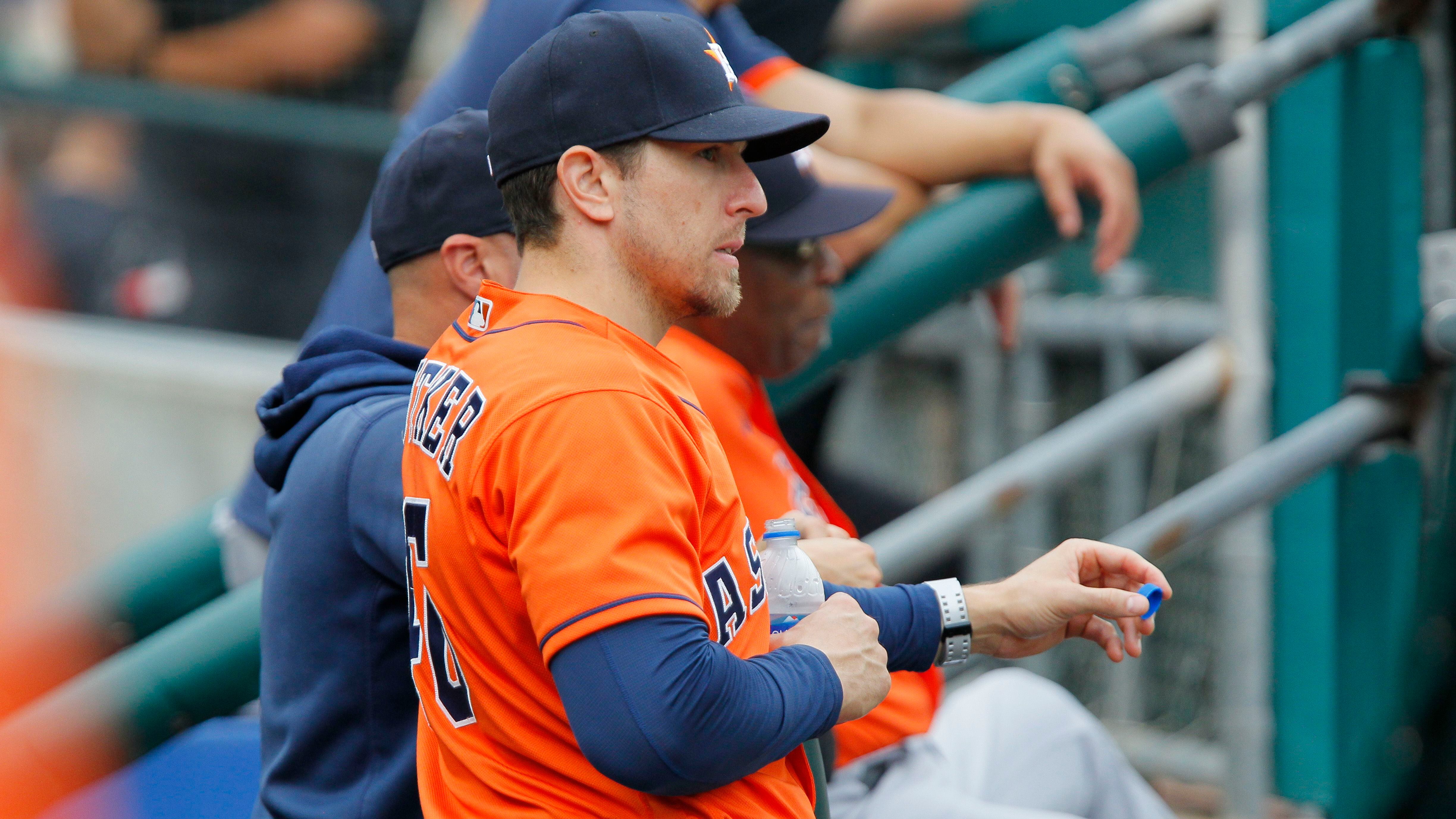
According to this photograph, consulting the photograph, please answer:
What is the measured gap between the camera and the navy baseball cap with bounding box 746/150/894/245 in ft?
6.35

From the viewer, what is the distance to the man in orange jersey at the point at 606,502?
3.69 ft

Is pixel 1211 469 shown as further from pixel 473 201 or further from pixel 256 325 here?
pixel 256 325

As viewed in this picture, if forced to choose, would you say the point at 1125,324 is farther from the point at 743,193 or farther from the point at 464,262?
the point at 743,193

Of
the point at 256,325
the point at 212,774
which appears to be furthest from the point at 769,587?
the point at 256,325

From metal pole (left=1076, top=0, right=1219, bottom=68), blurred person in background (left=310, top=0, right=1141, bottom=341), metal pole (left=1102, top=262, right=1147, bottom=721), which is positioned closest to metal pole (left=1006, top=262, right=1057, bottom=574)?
metal pole (left=1102, top=262, right=1147, bottom=721)

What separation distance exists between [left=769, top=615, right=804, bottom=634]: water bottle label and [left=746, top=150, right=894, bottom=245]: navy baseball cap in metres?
0.66

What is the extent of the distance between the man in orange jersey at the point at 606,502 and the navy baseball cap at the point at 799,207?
0.57 metres

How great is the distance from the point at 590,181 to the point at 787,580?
0.41m

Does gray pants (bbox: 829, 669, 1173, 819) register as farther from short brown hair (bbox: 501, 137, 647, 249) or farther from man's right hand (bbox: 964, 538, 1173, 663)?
short brown hair (bbox: 501, 137, 647, 249)

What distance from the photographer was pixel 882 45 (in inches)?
136

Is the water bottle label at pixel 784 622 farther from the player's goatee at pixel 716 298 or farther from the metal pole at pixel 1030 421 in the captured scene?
the metal pole at pixel 1030 421

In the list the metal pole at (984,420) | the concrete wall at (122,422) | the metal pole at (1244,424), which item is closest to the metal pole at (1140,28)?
the metal pole at (1244,424)

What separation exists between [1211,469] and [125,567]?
2.41 m

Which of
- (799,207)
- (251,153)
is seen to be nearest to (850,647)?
(799,207)
